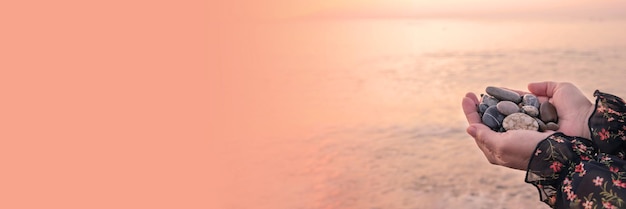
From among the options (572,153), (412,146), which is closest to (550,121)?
(572,153)

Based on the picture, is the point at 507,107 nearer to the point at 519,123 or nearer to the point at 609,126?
the point at 519,123

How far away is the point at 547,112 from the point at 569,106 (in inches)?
4.7

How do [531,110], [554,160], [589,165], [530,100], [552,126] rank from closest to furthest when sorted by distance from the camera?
[589,165] < [554,160] < [552,126] < [531,110] < [530,100]

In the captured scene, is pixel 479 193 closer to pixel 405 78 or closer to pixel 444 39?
pixel 405 78

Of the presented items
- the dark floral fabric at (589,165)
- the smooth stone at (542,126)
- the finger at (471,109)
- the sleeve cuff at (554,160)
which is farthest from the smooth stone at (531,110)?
the sleeve cuff at (554,160)

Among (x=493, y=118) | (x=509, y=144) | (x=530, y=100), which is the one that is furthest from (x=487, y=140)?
(x=530, y=100)

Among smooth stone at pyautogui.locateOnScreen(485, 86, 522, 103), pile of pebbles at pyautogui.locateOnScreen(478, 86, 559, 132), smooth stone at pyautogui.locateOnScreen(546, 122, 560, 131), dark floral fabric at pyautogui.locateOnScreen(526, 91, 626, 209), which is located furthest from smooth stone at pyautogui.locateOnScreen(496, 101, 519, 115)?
dark floral fabric at pyautogui.locateOnScreen(526, 91, 626, 209)

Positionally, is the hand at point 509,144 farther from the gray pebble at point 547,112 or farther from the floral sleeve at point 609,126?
the gray pebble at point 547,112

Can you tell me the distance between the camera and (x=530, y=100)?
2941 mm

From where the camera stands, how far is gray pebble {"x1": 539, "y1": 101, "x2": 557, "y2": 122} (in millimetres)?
2719

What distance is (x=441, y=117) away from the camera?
6793 mm

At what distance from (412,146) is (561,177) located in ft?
12.4

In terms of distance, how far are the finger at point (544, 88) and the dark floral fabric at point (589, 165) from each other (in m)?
0.63

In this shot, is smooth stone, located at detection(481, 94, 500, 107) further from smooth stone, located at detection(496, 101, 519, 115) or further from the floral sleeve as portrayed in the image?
the floral sleeve
